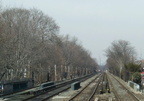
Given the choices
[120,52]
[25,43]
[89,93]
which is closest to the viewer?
[89,93]

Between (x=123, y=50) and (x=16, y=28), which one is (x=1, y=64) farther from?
(x=123, y=50)

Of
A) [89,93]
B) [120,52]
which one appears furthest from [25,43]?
[120,52]

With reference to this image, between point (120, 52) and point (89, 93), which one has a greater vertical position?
point (120, 52)

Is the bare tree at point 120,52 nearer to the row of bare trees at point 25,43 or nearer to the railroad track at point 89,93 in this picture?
the row of bare trees at point 25,43

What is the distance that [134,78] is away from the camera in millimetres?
39719

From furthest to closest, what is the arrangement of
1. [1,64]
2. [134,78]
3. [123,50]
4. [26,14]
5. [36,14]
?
[123,50], [36,14], [26,14], [134,78], [1,64]

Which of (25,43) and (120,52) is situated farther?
(120,52)

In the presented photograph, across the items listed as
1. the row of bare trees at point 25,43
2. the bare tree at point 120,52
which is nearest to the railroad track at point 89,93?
the row of bare trees at point 25,43

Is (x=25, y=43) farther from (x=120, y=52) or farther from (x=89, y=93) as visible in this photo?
(x=120, y=52)

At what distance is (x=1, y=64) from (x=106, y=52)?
99.0 metres

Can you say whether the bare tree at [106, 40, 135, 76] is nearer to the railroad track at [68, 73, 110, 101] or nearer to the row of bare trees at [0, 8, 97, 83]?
the row of bare trees at [0, 8, 97, 83]

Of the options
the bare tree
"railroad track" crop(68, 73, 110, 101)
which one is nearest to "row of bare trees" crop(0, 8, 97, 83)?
"railroad track" crop(68, 73, 110, 101)

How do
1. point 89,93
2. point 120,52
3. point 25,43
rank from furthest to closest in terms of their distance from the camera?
point 120,52 → point 25,43 → point 89,93

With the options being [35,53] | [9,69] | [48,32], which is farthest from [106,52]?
[9,69]
